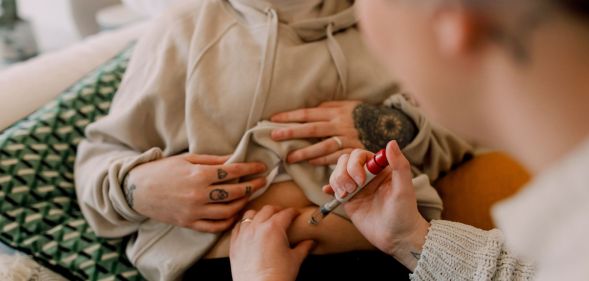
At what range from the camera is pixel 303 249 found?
84cm

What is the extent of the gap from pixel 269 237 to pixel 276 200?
112mm

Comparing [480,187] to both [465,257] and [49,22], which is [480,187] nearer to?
[465,257]

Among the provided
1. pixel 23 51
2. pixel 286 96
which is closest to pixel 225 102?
pixel 286 96

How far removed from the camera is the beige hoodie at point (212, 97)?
893 mm

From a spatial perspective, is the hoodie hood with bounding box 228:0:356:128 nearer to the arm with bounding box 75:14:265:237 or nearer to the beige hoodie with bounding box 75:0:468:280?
the beige hoodie with bounding box 75:0:468:280

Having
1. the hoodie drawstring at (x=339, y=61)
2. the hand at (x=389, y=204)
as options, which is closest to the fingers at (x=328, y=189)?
the hand at (x=389, y=204)

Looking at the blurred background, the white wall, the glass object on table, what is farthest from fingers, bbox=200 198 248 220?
the white wall

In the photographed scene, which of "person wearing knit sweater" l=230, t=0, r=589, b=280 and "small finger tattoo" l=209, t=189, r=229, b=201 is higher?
"person wearing knit sweater" l=230, t=0, r=589, b=280

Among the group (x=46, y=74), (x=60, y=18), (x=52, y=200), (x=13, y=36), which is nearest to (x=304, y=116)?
(x=52, y=200)

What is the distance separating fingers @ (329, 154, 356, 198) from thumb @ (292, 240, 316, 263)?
139 millimetres

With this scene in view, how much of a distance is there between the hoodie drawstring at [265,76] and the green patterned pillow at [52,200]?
1.12 feet

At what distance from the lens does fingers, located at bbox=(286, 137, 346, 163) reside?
33.8 inches

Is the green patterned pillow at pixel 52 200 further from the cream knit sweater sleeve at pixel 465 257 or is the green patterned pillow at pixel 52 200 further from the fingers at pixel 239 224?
the cream knit sweater sleeve at pixel 465 257

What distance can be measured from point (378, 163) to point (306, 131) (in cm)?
20
